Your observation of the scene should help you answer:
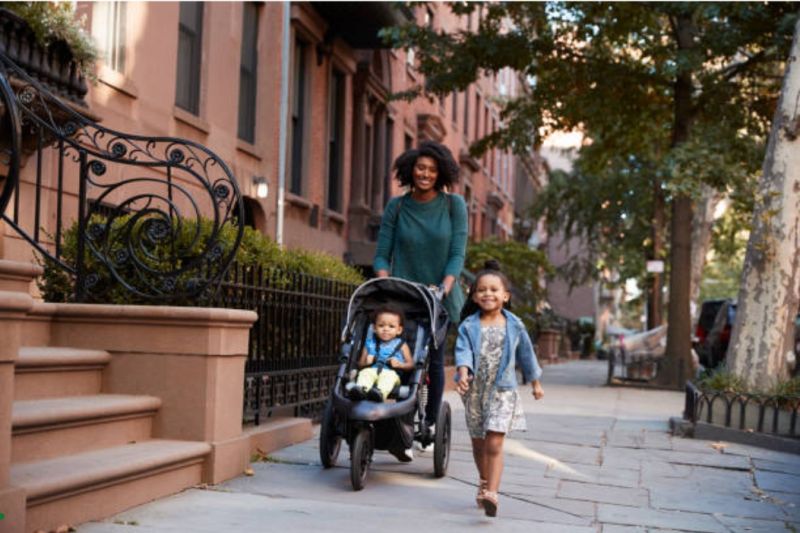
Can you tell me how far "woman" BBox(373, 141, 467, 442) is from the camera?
686 cm

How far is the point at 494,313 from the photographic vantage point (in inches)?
230

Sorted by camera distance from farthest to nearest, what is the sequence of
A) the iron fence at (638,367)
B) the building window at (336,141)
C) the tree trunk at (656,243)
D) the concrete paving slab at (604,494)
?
1. the tree trunk at (656,243)
2. the building window at (336,141)
3. the iron fence at (638,367)
4. the concrete paving slab at (604,494)

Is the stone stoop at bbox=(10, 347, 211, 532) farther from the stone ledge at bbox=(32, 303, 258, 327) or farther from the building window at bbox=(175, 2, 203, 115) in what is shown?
the building window at bbox=(175, 2, 203, 115)

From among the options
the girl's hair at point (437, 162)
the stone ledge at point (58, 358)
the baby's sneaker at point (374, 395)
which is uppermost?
the girl's hair at point (437, 162)

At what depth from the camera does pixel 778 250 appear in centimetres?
1134

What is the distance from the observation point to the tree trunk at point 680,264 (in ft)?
65.2

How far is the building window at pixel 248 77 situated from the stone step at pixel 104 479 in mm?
12361

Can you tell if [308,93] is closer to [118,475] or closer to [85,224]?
[85,224]

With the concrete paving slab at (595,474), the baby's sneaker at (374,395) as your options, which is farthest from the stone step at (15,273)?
the concrete paving slab at (595,474)

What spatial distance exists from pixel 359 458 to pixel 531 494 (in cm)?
112

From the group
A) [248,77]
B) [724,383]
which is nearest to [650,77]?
[248,77]

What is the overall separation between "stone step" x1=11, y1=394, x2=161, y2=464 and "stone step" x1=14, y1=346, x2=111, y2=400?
0.24ft

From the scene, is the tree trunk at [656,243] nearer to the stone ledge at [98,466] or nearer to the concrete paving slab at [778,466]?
the concrete paving slab at [778,466]

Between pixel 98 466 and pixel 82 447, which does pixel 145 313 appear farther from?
pixel 98 466
